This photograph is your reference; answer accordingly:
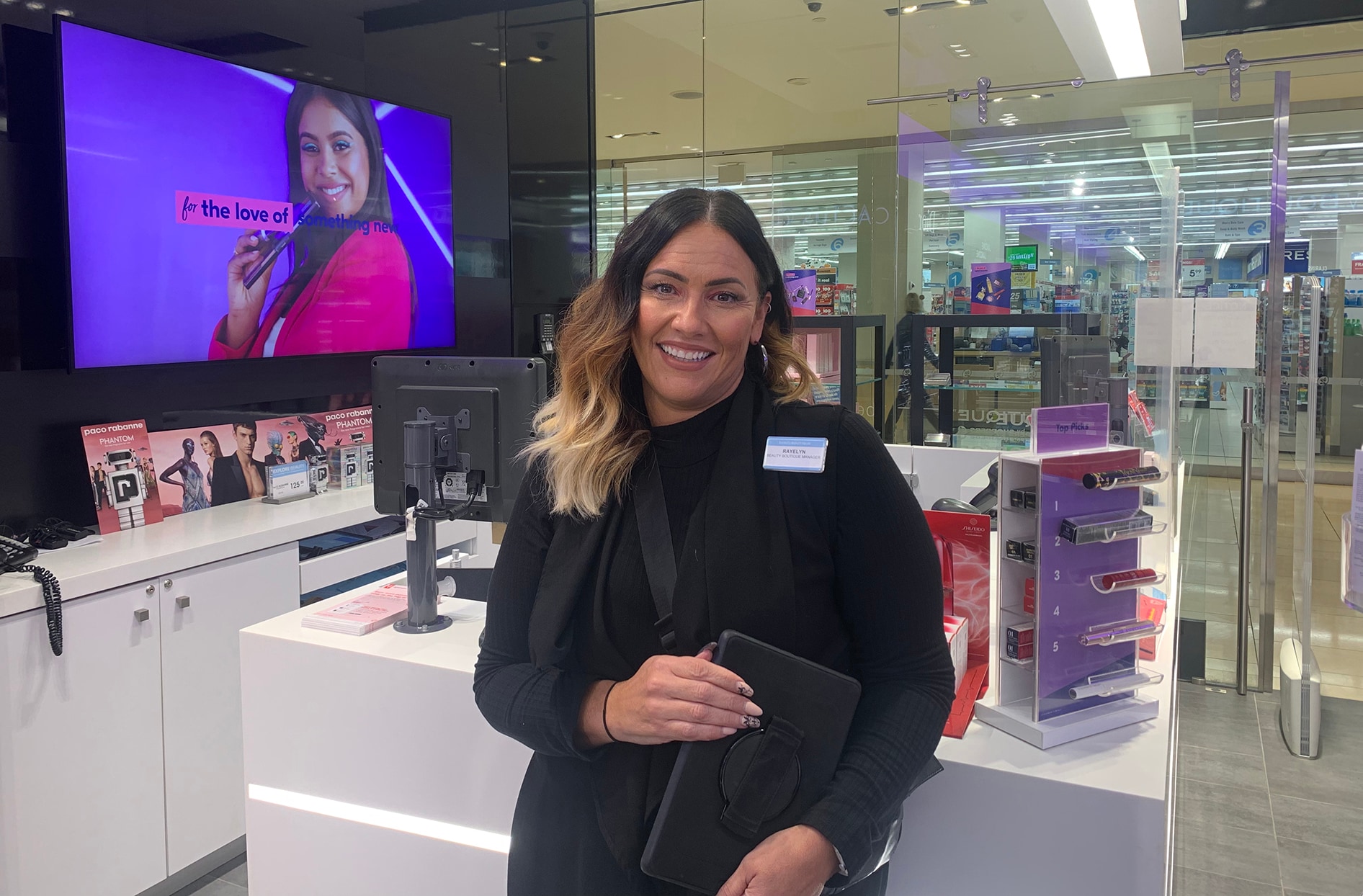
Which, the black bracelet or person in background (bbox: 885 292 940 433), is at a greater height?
person in background (bbox: 885 292 940 433)

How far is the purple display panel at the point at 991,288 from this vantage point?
14.0 ft

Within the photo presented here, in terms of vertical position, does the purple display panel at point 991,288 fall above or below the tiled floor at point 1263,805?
above

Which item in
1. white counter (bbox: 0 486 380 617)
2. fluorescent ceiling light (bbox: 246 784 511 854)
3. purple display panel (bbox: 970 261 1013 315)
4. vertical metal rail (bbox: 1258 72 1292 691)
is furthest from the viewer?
purple display panel (bbox: 970 261 1013 315)

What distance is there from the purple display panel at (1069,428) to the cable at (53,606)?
93.8 inches

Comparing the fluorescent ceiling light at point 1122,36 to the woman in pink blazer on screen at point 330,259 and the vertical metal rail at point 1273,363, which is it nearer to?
the vertical metal rail at point 1273,363

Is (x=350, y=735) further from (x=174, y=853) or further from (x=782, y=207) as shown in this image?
(x=782, y=207)

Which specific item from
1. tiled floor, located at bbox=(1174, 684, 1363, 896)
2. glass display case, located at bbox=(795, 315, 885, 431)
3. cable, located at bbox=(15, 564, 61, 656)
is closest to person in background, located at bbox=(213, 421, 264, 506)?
cable, located at bbox=(15, 564, 61, 656)

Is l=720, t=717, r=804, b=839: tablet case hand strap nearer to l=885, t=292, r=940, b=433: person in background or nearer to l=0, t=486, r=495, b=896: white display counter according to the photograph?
l=0, t=486, r=495, b=896: white display counter

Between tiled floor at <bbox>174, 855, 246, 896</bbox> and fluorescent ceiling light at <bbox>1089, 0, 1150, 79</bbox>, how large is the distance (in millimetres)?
3367

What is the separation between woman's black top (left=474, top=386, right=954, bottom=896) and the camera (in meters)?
1.17

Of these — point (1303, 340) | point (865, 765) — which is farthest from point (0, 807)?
point (1303, 340)

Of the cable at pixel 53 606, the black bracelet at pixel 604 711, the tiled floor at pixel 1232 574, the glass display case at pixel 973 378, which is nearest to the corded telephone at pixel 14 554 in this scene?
the cable at pixel 53 606

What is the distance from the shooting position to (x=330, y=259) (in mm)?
4012

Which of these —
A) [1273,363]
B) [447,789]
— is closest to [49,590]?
[447,789]
